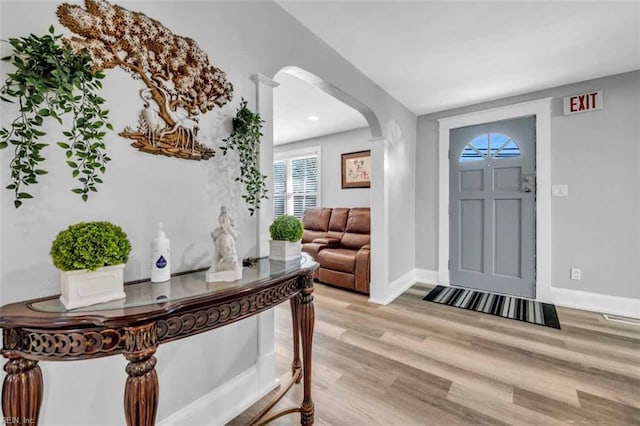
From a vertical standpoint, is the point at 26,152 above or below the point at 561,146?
below

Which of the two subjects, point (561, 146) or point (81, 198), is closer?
point (81, 198)

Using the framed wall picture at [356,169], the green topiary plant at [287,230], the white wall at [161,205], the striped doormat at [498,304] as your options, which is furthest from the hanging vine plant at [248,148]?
the framed wall picture at [356,169]

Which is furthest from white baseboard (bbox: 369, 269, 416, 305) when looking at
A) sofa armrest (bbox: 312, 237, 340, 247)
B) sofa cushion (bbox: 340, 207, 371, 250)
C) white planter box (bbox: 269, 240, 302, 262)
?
white planter box (bbox: 269, 240, 302, 262)

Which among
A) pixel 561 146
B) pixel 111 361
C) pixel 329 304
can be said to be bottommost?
pixel 329 304

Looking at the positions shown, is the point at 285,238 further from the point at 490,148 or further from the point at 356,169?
the point at 356,169

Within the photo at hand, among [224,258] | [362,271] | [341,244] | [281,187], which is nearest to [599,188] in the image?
[362,271]

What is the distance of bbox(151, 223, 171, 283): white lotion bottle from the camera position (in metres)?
1.08

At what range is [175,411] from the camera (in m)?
1.26

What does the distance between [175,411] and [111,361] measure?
0.40 m

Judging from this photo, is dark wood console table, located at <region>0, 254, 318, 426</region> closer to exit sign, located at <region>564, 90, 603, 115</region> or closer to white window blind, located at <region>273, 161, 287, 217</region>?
exit sign, located at <region>564, 90, 603, 115</region>

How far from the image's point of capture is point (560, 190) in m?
2.96

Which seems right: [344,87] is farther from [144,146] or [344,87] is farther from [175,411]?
[175,411]

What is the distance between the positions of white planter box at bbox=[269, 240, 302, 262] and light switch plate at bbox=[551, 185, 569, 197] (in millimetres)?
3006

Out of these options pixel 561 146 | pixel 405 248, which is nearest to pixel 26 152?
pixel 405 248
